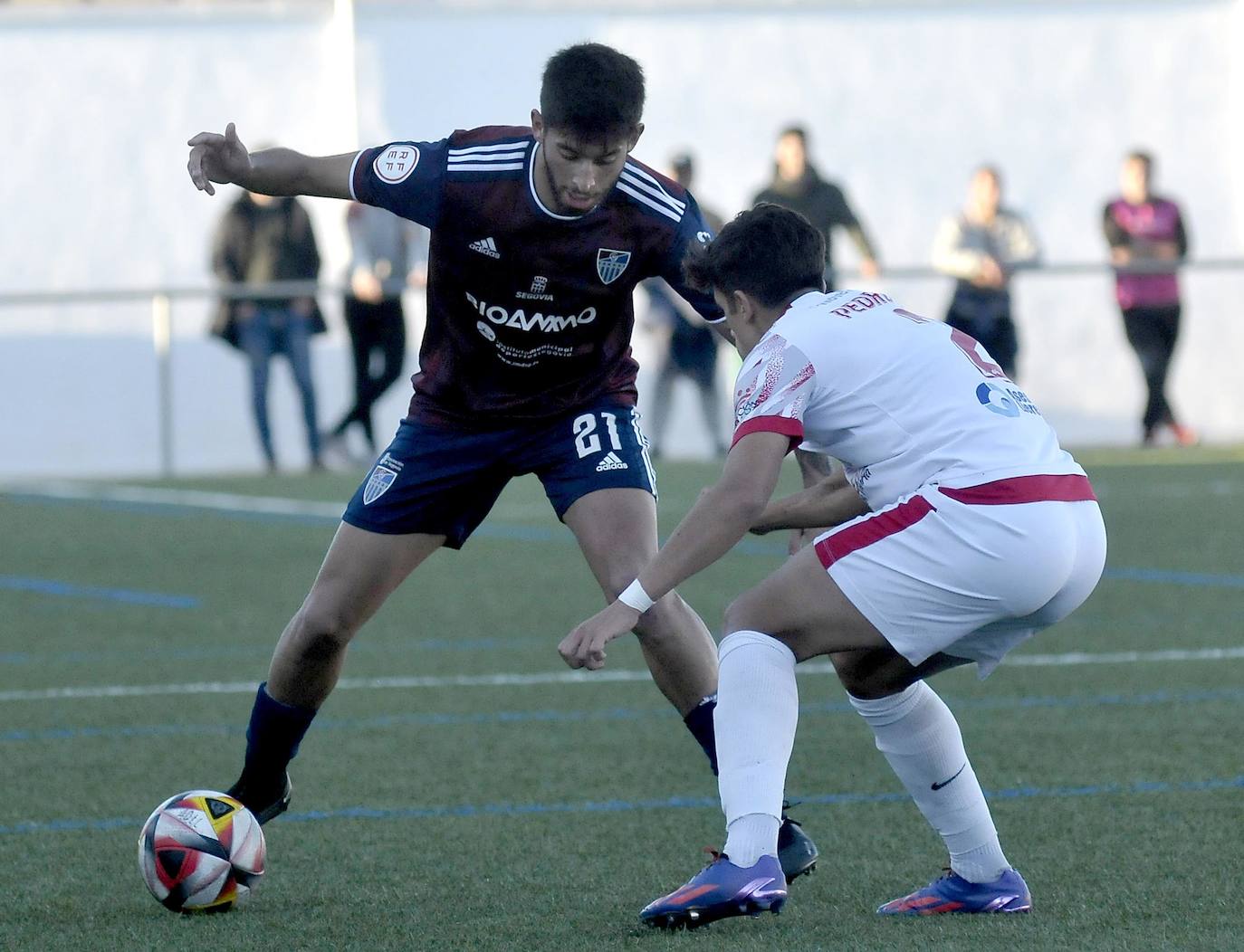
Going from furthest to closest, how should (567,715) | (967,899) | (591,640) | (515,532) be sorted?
(515,532) → (567,715) → (967,899) → (591,640)

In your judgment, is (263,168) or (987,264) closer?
(263,168)

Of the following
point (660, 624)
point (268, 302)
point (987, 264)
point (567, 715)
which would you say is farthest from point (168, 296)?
point (660, 624)

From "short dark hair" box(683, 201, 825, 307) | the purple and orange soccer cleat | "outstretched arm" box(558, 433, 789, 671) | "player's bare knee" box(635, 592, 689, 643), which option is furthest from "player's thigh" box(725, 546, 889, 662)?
"player's bare knee" box(635, 592, 689, 643)

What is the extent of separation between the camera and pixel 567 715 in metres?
6.96

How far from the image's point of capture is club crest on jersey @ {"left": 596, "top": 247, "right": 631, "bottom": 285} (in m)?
4.96

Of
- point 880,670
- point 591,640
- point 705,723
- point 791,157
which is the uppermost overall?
point 791,157

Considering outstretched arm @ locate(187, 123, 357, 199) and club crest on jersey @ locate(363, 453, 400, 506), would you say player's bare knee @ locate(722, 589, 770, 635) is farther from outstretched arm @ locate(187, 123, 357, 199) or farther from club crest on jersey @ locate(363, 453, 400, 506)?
outstretched arm @ locate(187, 123, 357, 199)

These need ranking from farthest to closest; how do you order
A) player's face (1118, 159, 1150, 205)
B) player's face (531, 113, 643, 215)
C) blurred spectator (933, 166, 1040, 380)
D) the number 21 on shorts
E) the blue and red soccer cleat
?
player's face (1118, 159, 1150, 205)
blurred spectator (933, 166, 1040, 380)
the number 21 on shorts
player's face (531, 113, 643, 215)
the blue and red soccer cleat

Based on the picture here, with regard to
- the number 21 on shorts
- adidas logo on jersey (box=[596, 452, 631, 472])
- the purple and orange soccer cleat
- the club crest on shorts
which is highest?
the number 21 on shorts

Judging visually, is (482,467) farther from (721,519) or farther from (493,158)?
(721,519)

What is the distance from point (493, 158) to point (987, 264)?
1177cm

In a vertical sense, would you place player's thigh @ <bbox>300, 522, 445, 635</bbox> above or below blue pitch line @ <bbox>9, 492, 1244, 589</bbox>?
above

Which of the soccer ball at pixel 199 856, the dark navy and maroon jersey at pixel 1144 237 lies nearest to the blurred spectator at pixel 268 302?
the dark navy and maroon jersey at pixel 1144 237

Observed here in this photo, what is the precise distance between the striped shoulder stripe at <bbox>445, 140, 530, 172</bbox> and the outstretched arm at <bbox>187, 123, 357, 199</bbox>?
255mm
